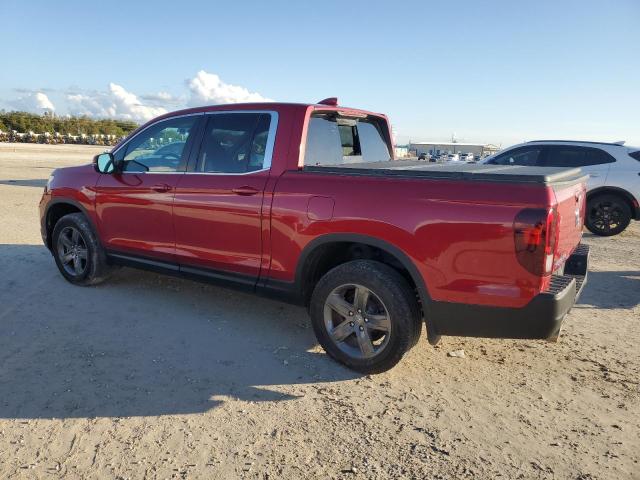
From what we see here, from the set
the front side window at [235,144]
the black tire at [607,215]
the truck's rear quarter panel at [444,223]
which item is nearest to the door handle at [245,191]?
the front side window at [235,144]

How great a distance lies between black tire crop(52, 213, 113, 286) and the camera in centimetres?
528

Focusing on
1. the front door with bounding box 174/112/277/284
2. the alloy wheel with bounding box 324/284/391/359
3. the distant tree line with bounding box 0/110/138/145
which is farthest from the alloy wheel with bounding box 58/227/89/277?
the distant tree line with bounding box 0/110/138/145

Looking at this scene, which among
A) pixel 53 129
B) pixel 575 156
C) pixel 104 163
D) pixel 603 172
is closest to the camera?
pixel 104 163

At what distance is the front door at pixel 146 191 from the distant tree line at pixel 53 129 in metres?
48.3

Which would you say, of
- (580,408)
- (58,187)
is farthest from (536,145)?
(58,187)

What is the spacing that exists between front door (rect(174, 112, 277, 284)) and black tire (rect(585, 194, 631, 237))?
768 cm

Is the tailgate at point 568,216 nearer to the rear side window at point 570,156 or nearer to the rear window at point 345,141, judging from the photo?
the rear window at point 345,141

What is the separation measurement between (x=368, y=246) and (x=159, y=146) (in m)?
2.41

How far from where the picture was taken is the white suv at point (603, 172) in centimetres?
923

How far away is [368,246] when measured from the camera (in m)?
3.70

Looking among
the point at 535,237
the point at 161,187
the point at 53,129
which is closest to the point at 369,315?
the point at 535,237

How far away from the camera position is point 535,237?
2.81 meters

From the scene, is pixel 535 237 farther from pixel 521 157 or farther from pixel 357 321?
pixel 521 157

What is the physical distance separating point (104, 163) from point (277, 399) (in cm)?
309
